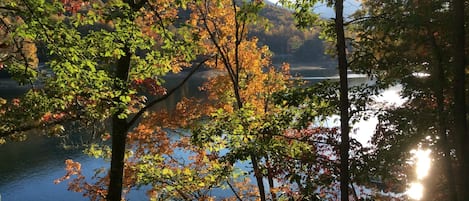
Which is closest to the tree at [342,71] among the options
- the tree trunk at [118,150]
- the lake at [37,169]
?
the tree trunk at [118,150]

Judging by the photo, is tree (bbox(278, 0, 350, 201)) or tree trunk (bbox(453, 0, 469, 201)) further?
tree trunk (bbox(453, 0, 469, 201))

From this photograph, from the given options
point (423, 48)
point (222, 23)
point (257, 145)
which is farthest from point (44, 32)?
point (423, 48)

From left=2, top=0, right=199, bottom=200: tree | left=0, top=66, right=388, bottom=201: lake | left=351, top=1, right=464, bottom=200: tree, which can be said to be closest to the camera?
left=2, top=0, right=199, bottom=200: tree

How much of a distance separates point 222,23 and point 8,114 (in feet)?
33.0

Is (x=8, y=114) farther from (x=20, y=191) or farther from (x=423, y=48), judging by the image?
(x=20, y=191)

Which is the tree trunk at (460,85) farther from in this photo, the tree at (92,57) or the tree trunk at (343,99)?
the tree at (92,57)

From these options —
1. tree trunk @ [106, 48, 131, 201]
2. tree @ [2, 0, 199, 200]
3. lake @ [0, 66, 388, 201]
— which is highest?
tree @ [2, 0, 199, 200]

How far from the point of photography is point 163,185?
1202 centimetres

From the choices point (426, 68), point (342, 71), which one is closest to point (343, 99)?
point (342, 71)

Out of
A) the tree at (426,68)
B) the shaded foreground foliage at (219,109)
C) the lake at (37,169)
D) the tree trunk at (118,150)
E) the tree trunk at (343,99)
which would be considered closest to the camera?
the shaded foreground foliage at (219,109)

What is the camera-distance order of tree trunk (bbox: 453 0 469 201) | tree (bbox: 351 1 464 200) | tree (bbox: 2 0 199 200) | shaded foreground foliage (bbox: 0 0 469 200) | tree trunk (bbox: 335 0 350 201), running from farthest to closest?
tree (bbox: 351 1 464 200)
tree trunk (bbox: 453 0 469 201)
tree trunk (bbox: 335 0 350 201)
shaded foreground foliage (bbox: 0 0 469 200)
tree (bbox: 2 0 199 200)

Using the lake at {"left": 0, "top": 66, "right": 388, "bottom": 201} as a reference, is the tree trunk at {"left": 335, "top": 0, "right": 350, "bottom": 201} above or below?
above

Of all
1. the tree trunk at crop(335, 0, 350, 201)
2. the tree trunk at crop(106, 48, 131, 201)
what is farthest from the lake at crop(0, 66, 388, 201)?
the tree trunk at crop(335, 0, 350, 201)

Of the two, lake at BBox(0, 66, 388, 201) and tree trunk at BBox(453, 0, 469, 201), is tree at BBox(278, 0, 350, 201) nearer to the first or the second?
tree trunk at BBox(453, 0, 469, 201)
